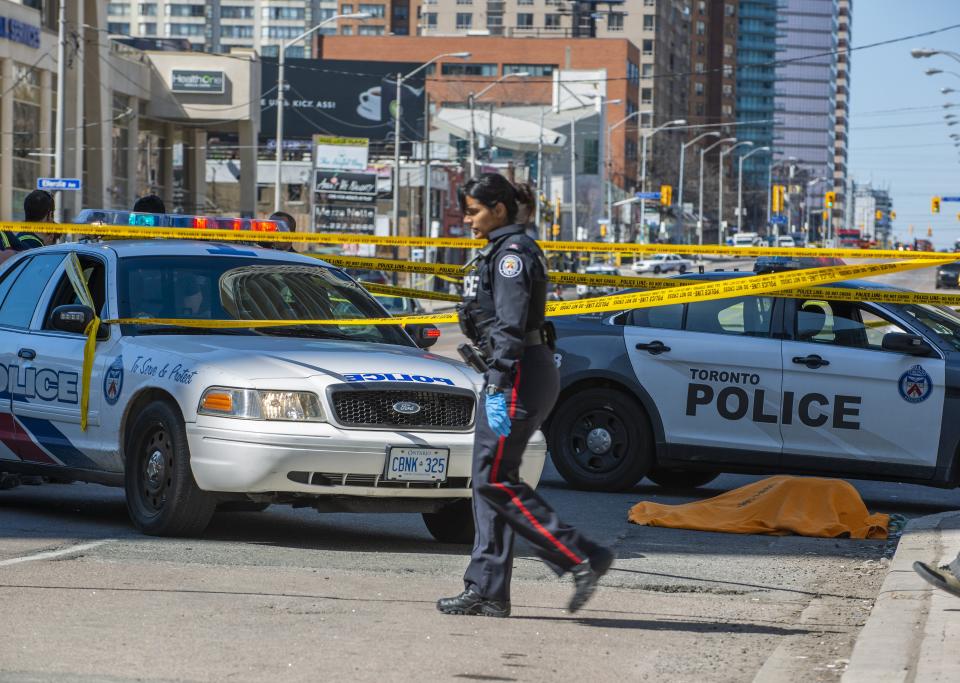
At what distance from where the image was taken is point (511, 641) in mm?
6281

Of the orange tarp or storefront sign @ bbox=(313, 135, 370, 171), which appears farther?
storefront sign @ bbox=(313, 135, 370, 171)

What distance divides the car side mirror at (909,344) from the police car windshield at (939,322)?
0.65 feet

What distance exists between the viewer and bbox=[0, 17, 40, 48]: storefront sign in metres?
45.5

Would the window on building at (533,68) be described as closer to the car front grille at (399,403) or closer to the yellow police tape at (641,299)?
the yellow police tape at (641,299)

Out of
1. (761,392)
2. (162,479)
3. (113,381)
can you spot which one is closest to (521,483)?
(162,479)

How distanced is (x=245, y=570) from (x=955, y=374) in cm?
546

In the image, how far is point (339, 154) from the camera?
67.4 meters

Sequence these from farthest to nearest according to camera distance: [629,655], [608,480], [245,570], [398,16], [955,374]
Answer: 1. [398,16]
2. [608,480]
3. [955,374]
4. [245,570]
5. [629,655]

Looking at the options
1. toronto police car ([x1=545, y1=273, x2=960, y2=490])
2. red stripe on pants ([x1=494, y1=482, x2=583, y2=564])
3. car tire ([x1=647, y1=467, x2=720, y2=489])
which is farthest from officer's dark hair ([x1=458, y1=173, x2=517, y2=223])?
car tire ([x1=647, y1=467, x2=720, y2=489])

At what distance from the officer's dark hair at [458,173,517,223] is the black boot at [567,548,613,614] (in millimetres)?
1348

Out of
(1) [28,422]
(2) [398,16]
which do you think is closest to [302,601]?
(1) [28,422]

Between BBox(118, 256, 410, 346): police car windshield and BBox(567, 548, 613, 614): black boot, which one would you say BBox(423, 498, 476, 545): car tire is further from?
BBox(567, 548, 613, 614): black boot

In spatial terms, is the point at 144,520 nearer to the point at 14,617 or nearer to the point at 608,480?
Answer: the point at 14,617

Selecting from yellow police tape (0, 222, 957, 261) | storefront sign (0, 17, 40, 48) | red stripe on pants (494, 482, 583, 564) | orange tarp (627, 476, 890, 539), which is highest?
storefront sign (0, 17, 40, 48)
